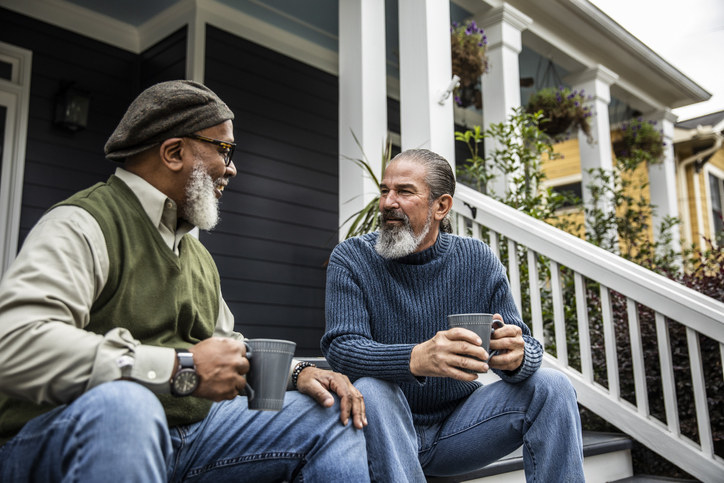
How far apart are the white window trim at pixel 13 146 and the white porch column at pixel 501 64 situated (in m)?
3.05

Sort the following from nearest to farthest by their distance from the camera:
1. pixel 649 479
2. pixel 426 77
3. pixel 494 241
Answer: pixel 649 479
pixel 494 241
pixel 426 77

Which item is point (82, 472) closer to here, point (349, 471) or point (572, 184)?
point (349, 471)

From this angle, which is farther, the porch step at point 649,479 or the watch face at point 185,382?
the porch step at point 649,479

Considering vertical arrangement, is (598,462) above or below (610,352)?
below

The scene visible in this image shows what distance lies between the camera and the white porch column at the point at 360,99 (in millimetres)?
A: 3328

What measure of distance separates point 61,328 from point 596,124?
17.0ft

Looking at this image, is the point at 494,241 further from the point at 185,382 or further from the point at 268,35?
the point at 268,35

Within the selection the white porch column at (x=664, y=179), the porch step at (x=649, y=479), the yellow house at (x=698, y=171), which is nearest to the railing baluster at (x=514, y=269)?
the porch step at (x=649, y=479)

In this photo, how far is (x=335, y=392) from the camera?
1.39 metres

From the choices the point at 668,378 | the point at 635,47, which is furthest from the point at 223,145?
the point at 635,47

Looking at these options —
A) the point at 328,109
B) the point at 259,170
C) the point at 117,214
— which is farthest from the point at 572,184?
the point at 117,214

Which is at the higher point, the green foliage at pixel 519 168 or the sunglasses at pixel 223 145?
the green foliage at pixel 519 168

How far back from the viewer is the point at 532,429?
5.14ft

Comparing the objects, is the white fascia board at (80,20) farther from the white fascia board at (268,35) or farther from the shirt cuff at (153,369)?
the shirt cuff at (153,369)
